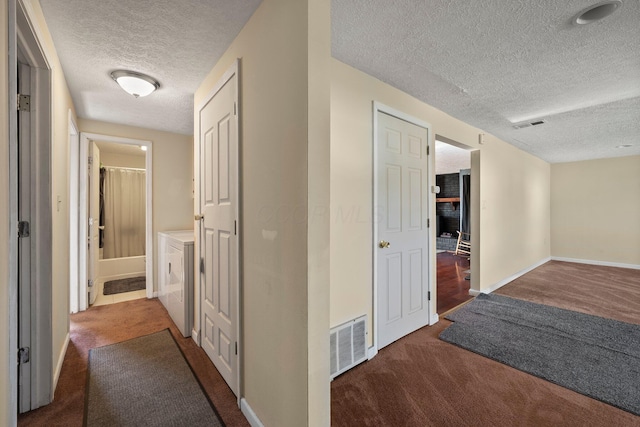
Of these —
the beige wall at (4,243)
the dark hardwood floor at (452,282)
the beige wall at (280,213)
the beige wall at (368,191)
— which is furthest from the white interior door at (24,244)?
the dark hardwood floor at (452,282)

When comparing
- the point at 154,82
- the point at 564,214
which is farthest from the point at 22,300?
the point at 564,214

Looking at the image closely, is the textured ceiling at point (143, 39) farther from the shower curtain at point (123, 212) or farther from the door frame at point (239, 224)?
the shower curtain at point (123, 212)

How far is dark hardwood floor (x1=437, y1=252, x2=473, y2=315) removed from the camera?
11.6 ft

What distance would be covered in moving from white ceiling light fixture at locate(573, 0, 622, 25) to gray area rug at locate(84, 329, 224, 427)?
3.12 m

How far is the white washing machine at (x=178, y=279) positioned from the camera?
253cm

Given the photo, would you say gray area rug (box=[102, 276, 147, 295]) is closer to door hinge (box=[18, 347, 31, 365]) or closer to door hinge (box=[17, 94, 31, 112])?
door hinge (box=[18, 347, 31, 365])

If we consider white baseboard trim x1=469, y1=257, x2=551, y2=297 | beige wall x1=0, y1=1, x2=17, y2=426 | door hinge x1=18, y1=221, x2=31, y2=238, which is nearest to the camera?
beige wall x1=0, y1=1, x2=17, y2=426

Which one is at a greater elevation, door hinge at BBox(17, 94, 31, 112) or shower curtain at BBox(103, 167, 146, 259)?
door hinge at BBox(17, 94, 31, 112)

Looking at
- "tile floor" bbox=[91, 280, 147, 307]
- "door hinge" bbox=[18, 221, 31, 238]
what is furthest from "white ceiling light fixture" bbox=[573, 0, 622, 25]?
"tile floor" bbox=[91, 280, 147, 307]

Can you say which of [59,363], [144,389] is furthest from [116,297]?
[144,389]

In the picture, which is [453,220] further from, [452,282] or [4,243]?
[4,243]

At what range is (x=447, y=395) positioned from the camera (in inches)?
70.4

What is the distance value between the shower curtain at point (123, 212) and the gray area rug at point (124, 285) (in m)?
0.58

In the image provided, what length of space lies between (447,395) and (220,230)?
1928mm
